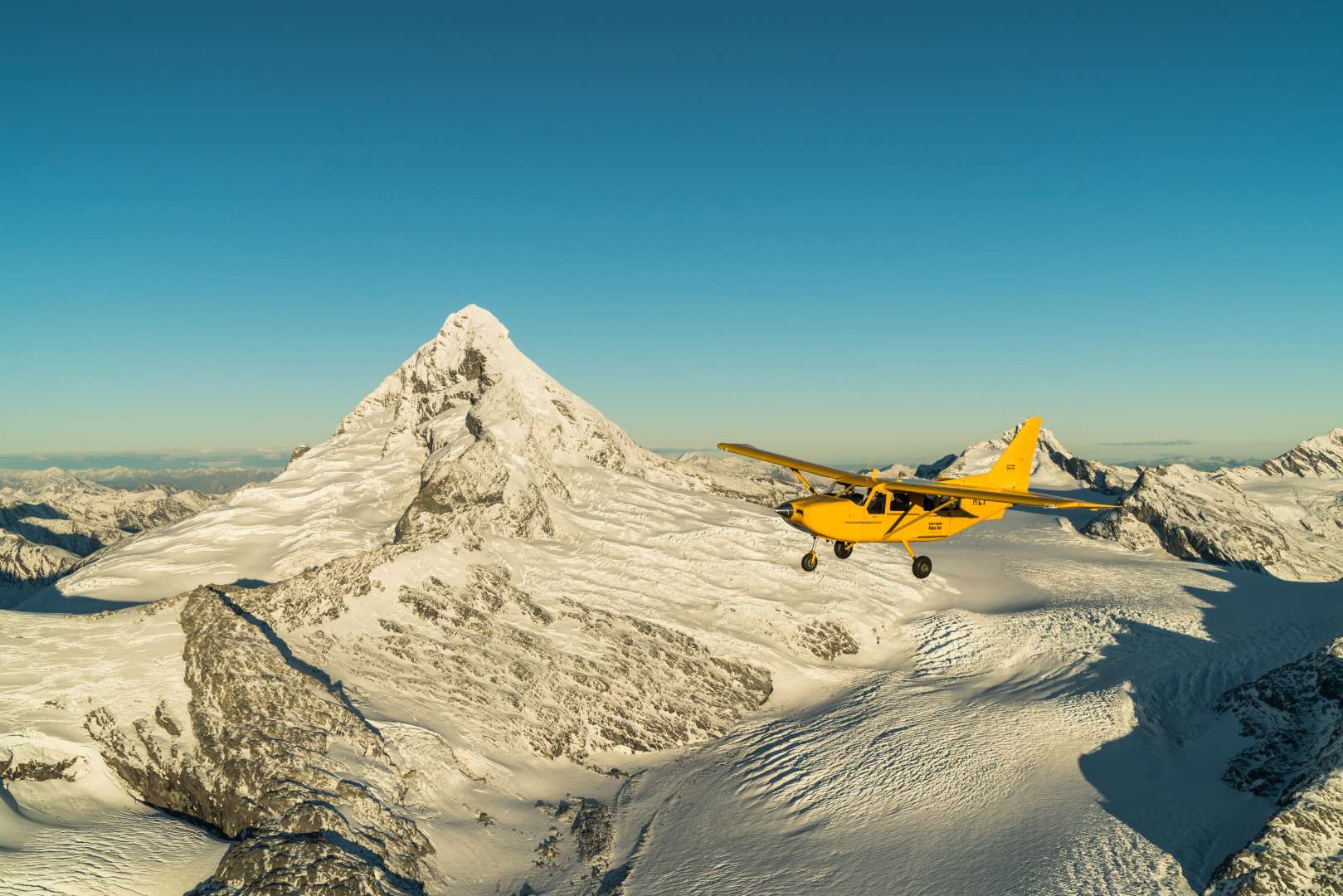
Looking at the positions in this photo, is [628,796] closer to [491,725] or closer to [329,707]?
[491,725]

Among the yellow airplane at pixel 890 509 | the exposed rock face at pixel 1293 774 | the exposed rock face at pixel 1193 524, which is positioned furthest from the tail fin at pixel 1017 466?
the exposed rock face at pixel 1193 524

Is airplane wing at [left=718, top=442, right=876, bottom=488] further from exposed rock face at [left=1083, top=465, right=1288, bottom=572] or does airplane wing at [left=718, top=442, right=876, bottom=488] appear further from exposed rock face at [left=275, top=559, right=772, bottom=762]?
exposed rock face at [left=1083, top=465, right=1288, bottom=572]

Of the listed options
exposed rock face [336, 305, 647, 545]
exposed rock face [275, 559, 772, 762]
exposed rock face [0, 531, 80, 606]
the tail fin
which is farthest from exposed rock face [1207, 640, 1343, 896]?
exposed rock face [0, 531, 80, 606]

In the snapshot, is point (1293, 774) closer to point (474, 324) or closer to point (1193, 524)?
point (1193, 524)

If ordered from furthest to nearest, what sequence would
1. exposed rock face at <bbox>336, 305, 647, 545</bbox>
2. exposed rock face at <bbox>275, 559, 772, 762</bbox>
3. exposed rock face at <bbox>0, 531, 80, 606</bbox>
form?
1. exposed rock face at <bbox>0, 531, 80, 606</bbox>
2. exposed rock face at <bbox>336, 305, 647, 545</bbox>
3. exposed rock face at <bbox>275, 559, 772, 762</bbox>

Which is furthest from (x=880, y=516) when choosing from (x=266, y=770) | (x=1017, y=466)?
(x=266, y=770)

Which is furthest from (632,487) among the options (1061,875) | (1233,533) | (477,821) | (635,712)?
(1233,533)

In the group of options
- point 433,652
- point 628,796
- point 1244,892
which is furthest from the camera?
point 433,652
